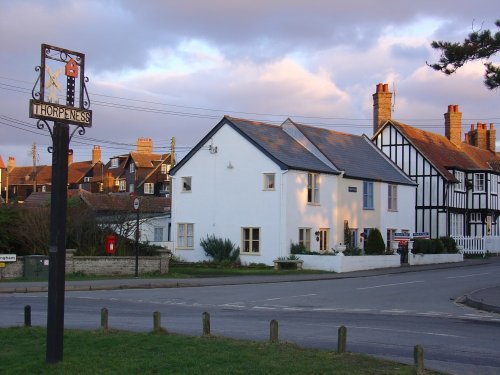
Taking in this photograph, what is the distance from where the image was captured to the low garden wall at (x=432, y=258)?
1761 inches

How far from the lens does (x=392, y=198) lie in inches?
1930

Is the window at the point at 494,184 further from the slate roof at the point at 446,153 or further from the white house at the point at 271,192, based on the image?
the white house at the point at 271,192

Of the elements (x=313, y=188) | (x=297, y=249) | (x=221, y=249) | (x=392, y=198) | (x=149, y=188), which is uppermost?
(x=149, y=188)

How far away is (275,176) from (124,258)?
1073 cm

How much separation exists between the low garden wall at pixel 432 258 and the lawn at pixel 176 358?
34.8 meters

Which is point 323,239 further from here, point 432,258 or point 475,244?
point 475,244

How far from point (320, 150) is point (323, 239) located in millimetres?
5665

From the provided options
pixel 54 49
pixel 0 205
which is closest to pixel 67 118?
pixel 54 49

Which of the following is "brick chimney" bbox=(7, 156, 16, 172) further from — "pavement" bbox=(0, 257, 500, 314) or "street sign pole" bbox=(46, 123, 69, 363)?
"street sign pole" bbox=(46, 123, 69, 363)

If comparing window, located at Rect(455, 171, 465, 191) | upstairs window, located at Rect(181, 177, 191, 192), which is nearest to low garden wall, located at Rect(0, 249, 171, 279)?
upstairs window, located at Rect(181, 177, 191, 192)

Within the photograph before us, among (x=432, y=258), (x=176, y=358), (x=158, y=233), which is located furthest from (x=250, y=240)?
(x=176, y=358)

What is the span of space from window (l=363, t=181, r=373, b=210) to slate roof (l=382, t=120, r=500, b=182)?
385 inches

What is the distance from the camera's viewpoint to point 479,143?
227 feet

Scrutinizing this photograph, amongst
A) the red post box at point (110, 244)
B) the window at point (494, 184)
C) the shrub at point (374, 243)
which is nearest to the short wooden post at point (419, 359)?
the red post box at point (110, 244)
